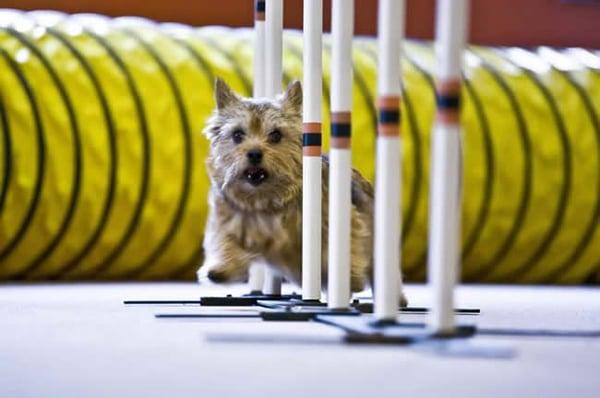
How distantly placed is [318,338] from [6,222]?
9.42ft

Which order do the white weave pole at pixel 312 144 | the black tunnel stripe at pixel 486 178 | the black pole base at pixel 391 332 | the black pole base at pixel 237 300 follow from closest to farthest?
1. the black pole base at pixel 391 332
2. the white weave pole at pixel 312 144
3. the black pole base at pixel 237 300
4. the black tunnel stripe at pixel 486 178

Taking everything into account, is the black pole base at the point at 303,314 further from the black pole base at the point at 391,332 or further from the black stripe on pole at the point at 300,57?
the black stripe on pole at the point at 300,57

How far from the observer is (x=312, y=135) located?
2.90 meters

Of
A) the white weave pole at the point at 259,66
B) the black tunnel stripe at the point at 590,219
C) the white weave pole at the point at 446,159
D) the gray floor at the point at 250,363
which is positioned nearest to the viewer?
the gray floor at the point at 250,363

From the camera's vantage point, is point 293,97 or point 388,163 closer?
point 388,163

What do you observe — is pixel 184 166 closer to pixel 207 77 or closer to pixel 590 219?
pixel 207 77

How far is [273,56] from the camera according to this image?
342 cm

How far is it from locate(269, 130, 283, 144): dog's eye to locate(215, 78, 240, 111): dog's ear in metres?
0.15

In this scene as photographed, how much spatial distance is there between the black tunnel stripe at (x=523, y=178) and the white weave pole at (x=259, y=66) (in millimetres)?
2045

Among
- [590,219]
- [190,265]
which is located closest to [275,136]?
[190,265]

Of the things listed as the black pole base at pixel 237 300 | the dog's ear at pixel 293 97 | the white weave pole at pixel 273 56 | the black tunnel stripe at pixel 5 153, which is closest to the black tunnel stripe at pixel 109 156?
the black tunnel stripe at pixel 5 153

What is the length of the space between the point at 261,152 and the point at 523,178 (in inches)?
99.5

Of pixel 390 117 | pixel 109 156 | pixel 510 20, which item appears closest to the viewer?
pixel 390 117

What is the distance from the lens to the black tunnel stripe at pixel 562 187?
538 centimetres
